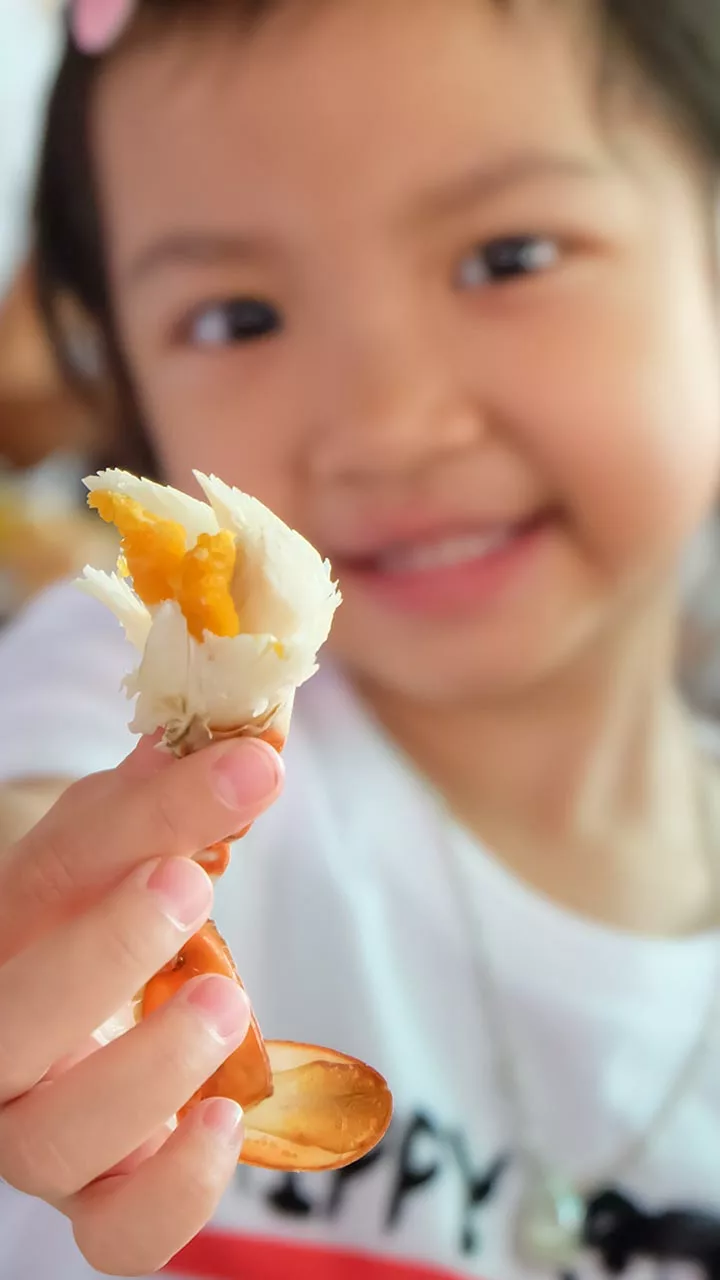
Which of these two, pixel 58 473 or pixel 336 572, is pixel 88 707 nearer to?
pixel 336 572

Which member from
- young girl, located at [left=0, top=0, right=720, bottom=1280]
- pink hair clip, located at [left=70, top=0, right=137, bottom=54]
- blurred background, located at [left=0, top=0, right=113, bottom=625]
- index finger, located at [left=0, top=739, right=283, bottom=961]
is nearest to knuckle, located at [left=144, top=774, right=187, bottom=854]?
index finger, located at [left=0, top=739, right=283, bottom=961]

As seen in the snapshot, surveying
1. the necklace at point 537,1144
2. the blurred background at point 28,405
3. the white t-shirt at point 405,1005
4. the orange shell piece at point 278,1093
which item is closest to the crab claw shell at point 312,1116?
the orange shell piece at point 278,1093

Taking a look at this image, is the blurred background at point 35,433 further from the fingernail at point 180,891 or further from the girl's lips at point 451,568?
the fingernail at point 180,891

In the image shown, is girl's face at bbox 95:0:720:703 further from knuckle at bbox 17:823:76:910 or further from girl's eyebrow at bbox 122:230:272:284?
knuckle at bbox 17:823:76:910

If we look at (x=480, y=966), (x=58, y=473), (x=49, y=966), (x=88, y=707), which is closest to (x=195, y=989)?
(x=49, y=966)

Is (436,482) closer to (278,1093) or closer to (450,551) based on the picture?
(450,551)

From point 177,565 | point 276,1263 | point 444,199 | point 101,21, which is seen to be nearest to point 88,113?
point 101,21
